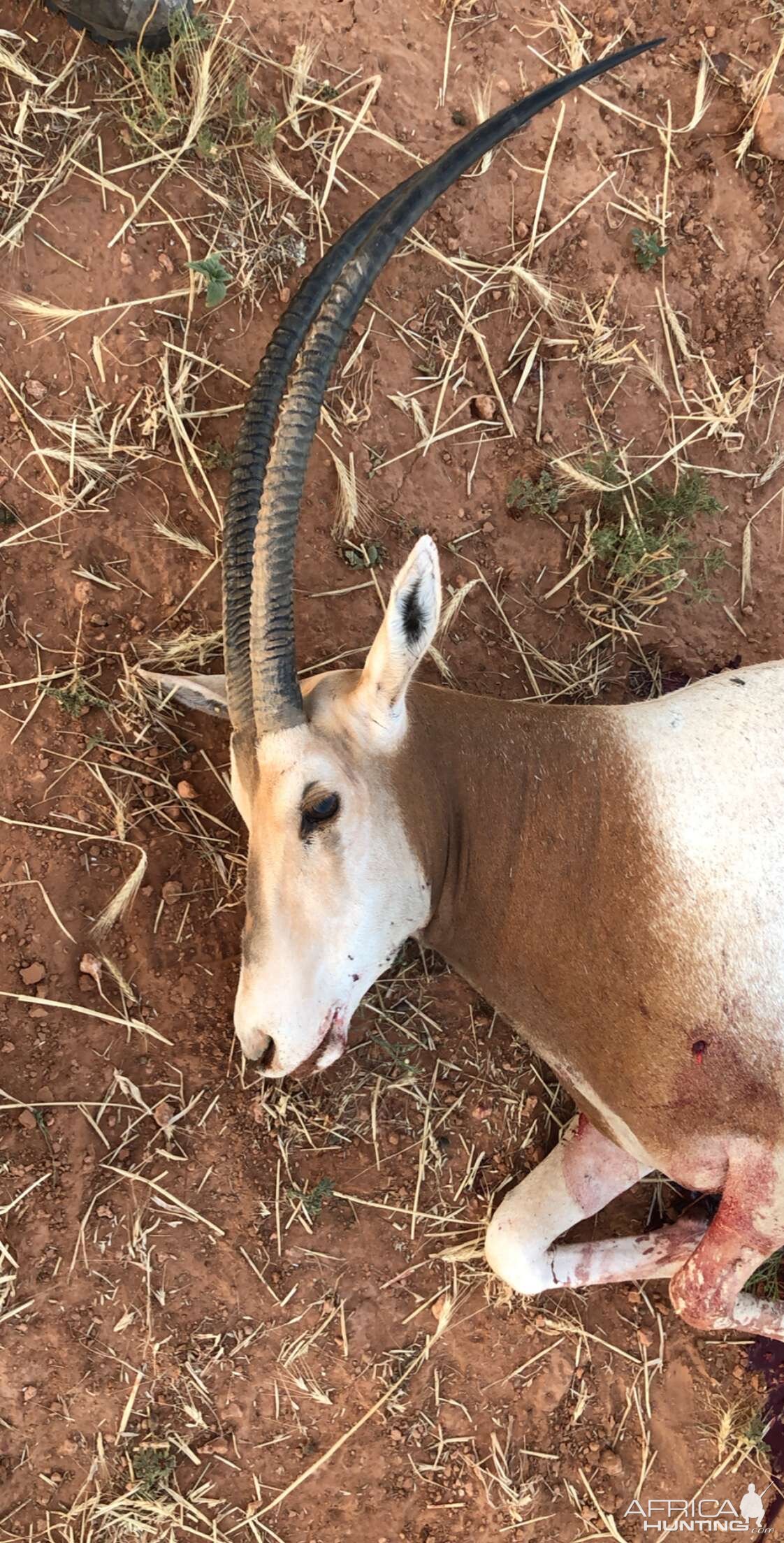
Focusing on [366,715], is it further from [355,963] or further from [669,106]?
[669,106]

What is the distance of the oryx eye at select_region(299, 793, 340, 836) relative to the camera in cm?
283

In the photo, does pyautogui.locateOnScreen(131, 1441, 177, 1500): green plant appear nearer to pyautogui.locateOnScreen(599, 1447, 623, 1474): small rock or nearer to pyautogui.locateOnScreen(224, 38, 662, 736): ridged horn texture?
pyautogui.locateOnScreen(599, 1447, 623, 1474): small rock

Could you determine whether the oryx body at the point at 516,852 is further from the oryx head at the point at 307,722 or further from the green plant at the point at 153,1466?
the green plant at the point at 153,1466

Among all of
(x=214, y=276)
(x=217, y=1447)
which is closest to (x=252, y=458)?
(x=214, y=276)

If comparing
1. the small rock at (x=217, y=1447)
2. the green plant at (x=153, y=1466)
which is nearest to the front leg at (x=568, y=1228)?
the small rock at (x=217, y=1447)

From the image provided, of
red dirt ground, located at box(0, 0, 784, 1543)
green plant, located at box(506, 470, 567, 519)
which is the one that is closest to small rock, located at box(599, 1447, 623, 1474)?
red dirt ground, located at box(0, 0, 784, 1543)

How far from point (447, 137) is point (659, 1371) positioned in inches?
213

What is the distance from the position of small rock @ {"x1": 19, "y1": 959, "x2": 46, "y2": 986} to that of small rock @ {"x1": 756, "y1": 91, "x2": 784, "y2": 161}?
4.68 m

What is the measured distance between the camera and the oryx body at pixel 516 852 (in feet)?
9.32

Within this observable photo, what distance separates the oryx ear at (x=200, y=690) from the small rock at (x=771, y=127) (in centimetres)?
340

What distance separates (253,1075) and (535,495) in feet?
8.85

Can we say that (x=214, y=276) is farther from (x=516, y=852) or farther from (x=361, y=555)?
(x=516, y=852)

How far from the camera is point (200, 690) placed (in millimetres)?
3395

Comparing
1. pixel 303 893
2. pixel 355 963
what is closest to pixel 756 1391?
pixel 355 963
